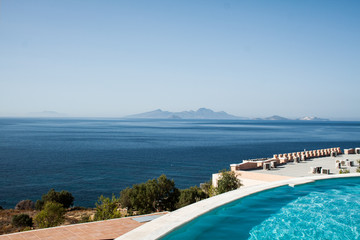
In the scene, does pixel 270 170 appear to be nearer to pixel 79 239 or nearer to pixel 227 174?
pixel 227 174

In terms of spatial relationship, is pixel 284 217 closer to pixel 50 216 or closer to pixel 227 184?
pixel 227 184

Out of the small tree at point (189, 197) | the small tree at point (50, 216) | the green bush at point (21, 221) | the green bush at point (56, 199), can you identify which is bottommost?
the green bush at point (56, 199)

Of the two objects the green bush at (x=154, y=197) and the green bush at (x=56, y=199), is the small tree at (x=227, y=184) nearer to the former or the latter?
the green bush at (x=154, y=197)

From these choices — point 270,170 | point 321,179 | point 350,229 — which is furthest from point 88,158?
point 350,229

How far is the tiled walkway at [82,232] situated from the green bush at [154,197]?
37.3ft

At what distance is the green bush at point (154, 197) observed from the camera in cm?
2061

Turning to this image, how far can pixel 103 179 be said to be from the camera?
39.0 m

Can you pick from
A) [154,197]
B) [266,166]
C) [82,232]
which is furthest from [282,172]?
[82,232]

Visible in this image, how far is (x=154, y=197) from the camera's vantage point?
2089 cm

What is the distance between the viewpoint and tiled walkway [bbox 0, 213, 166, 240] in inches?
314

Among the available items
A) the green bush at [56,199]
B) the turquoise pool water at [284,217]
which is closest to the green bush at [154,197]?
the green bush at [56,199]

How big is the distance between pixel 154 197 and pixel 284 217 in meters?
11.8

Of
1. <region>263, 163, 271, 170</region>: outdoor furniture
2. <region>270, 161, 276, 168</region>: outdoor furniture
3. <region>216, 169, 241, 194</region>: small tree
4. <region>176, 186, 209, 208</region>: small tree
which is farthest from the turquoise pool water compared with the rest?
<region>176, 186, 209, 208</region>: small tree

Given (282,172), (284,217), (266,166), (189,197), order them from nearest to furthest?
(284,217)
(282,172)
(189,197)
(266,166)
